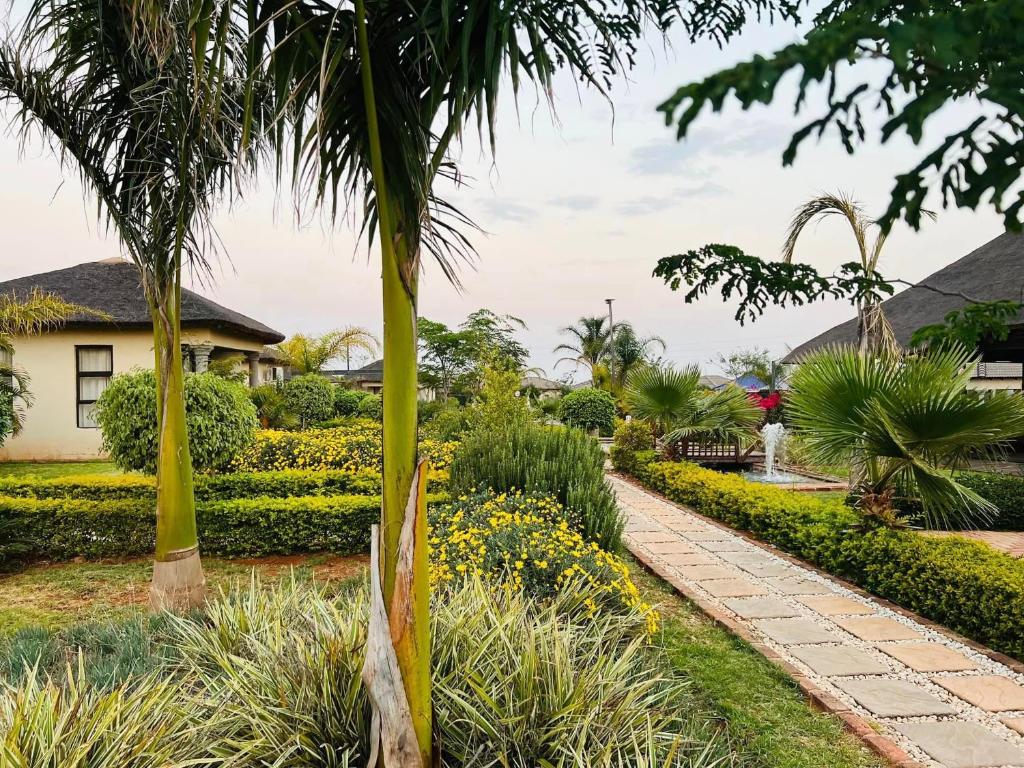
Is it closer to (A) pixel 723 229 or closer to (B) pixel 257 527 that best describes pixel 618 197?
(A) pixel 723 229

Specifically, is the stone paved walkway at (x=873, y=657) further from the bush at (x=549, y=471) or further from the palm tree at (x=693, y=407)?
the palm tree at (x=693, y=407)

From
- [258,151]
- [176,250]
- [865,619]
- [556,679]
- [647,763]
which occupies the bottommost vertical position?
[865,619]

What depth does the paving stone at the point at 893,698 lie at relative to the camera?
3619 millimetres

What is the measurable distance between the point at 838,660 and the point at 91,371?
17004 millimetres

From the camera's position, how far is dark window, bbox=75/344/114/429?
50.2 ft

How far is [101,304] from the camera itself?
15.9m

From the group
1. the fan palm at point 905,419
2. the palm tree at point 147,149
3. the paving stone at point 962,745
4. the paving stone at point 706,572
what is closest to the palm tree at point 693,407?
the paving stone at point 706,572

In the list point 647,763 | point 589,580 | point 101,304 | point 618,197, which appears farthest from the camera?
point 101,304

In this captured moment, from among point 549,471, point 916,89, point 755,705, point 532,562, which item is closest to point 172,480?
point 532,562

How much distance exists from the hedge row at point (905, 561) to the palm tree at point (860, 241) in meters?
2.37

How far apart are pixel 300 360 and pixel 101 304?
8.34 metres

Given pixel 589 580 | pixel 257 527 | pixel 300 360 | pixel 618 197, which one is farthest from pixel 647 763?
pixel 300 360

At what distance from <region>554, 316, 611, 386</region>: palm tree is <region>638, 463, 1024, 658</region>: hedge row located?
30.1 m

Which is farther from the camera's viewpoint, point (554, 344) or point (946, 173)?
point (554, 344)
